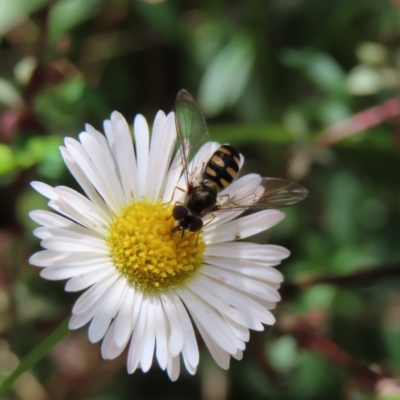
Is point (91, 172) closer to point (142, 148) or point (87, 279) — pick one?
point (142, 148)

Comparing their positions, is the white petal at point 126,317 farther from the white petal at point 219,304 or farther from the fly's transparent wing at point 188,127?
the fly's transparent wing at point 188,127

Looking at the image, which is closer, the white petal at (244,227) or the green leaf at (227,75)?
the white petal at (244,227)

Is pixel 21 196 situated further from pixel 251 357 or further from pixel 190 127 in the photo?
pixel 251 357

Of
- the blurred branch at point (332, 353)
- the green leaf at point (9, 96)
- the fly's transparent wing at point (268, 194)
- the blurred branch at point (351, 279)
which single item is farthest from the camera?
the green leaf at point (9, 96)

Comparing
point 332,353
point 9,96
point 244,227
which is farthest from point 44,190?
point 332,353

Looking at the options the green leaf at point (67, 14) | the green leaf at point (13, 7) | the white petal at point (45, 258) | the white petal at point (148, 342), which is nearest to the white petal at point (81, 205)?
the white petal at point (45, 258)

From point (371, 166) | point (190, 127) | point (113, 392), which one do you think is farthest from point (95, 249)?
point (371, 166)

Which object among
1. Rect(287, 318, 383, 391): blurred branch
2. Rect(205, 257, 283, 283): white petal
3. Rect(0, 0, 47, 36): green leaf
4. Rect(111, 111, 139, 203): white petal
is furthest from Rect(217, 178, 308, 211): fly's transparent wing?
Rect(0, 0, 47, 36): green leaf
